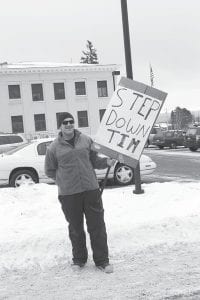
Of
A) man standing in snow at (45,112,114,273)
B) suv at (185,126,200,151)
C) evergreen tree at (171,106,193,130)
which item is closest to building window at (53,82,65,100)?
suv at (185,126,200,151)

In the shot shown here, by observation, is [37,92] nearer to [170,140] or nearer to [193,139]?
[170,140]

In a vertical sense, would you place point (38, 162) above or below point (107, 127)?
below

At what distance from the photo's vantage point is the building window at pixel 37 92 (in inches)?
2010

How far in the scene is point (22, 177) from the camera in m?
13.4

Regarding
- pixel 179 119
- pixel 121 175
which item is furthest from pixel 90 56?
pixel 121 175

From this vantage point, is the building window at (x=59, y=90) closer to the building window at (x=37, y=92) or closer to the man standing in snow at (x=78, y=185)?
the building window at (x=37, y=92)

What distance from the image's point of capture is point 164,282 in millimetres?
5184

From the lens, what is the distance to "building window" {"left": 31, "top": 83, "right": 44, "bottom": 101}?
51062mm

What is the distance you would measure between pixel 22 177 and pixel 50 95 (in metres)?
38.8

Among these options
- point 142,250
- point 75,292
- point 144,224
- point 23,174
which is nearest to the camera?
point 75,292

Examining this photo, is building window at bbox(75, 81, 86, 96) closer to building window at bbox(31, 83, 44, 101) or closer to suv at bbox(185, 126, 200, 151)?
building window at bbox(31, 83, 44, 101)

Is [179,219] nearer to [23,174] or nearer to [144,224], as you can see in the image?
[144,224]

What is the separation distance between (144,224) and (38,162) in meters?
7.08

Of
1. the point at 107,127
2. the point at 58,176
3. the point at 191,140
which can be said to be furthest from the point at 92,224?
the point at 191,140
